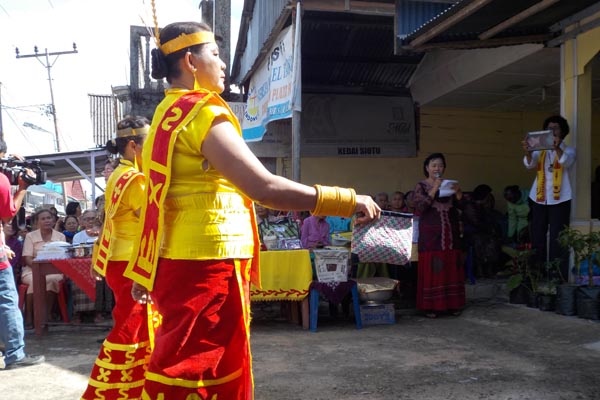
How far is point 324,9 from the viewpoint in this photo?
7258mm

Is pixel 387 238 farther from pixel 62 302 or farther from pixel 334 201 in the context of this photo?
pixel 62 302

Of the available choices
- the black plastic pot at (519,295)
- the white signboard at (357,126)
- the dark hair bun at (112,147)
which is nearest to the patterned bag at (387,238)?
the dark hair bun at (112,147)

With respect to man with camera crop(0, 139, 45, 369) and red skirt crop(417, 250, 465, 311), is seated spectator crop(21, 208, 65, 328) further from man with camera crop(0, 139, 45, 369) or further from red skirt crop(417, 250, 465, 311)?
red skirt crop(417, 250, 465, 311)

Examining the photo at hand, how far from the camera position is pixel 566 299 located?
571 centimetres

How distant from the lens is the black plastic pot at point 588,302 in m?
5.40

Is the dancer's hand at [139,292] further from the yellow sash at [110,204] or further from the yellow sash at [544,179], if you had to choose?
the yellow sash at [544,179]

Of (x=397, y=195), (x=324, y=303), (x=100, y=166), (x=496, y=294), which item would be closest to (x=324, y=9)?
(x=397, y=195)

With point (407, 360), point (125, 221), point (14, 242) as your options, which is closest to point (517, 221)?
point (407, 360)

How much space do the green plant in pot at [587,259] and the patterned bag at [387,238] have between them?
3624 mm

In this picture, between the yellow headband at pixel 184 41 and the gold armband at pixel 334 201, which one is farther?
the yellow headband at pixel 184 41

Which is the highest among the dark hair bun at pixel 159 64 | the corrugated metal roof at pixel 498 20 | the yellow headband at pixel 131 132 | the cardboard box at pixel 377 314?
the corrugated metal roof at pixel 498 20

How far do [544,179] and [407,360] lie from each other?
2.95 m

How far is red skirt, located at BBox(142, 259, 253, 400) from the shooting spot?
1.86 m

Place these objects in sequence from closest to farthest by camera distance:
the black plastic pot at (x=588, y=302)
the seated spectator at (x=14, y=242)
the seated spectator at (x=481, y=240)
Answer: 1. the black plastic pot at (x=588, y=302)
2. the seated spectator at (x=14, y=242)
3. the seated spectator at (x=481, y=240)
